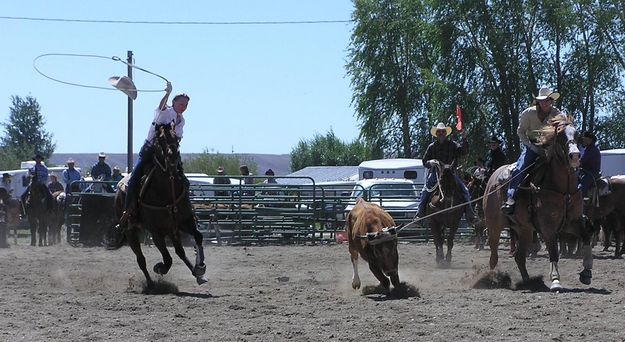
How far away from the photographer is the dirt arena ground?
901 cm

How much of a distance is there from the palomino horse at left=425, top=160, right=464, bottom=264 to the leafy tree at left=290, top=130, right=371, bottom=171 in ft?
184

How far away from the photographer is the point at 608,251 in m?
20.8

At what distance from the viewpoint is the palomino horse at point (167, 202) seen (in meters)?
12.6

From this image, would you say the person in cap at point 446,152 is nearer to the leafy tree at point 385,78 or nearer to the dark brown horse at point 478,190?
the dark brown horse at point 478,190

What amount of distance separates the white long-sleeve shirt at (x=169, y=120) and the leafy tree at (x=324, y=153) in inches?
2388

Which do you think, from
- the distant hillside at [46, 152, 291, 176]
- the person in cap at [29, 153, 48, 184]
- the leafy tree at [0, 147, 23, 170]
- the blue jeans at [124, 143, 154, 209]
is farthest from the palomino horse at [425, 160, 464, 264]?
the distant hillside at [46, 152, 291, 176]

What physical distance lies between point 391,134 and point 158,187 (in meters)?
35.7

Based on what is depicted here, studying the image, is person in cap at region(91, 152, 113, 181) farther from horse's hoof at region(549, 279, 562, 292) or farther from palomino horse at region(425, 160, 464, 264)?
horse's hoof at region(549, 279, 562, 292)

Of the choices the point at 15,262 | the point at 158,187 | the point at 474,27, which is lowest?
the point at 15,262

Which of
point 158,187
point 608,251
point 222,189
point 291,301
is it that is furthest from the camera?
point 222,189

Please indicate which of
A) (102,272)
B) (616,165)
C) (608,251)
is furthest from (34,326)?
(616,165)

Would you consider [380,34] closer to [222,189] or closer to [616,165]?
[616,165]

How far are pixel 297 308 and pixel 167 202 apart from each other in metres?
2.78

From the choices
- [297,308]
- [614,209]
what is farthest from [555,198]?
[614,209]
